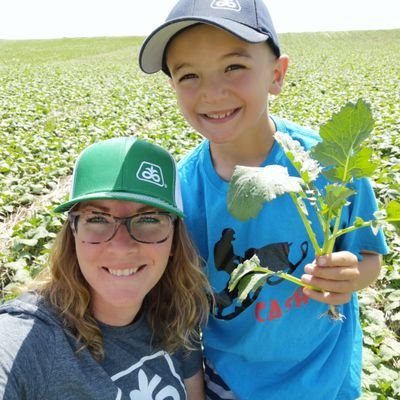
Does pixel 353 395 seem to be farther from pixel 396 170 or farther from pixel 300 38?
pixel 300 38

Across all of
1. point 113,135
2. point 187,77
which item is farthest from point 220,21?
point 113,135

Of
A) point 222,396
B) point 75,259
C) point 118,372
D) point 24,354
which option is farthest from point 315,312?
point 24,354

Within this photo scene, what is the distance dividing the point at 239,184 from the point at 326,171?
305 millimetres

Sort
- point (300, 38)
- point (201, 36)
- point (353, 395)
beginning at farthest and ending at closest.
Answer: point (300, 38)
point (353, 395)
point (201, 36)

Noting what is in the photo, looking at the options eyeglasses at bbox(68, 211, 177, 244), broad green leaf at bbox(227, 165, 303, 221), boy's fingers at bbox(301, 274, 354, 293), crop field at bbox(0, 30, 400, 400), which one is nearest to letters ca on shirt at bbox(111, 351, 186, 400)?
eyeglasses at bbox(68, 211, 177, 244)

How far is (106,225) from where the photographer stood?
166 cm

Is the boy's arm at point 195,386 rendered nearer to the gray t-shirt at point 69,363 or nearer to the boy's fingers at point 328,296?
the gray t-shirt at point 69,363

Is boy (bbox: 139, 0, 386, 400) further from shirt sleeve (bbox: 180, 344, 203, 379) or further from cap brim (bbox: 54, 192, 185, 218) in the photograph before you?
cap brim (bbox: 54, 192, 185, 218)

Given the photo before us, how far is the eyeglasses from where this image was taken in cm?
166

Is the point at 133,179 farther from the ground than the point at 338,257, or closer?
farther from the ground

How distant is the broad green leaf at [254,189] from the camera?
121 cm

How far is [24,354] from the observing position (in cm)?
144

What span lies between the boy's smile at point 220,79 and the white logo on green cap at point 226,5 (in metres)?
0.08

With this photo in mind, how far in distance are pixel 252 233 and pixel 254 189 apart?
1.92ft
